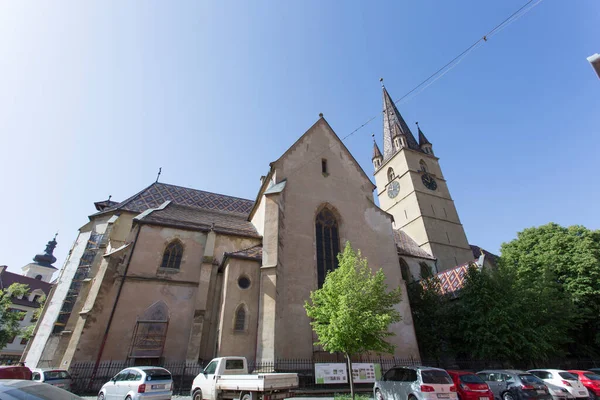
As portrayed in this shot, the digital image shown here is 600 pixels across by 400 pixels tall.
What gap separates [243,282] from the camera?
14508 millimetres

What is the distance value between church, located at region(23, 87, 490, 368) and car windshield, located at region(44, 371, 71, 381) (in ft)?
3.37

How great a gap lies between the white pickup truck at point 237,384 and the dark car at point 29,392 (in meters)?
4.01

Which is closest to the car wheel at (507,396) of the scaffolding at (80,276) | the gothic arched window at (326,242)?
the gothic arched window at (326,242)

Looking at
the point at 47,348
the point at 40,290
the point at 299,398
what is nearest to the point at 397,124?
the point at 299,398

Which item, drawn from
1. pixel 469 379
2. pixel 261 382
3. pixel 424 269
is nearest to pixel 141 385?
pixel 261 382

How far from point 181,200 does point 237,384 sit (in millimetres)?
16569

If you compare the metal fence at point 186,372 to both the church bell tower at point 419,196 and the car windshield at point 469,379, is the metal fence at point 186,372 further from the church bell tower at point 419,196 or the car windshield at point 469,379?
the church bell tower at point 419,196

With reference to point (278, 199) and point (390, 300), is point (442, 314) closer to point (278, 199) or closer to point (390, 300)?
point (390, 300)

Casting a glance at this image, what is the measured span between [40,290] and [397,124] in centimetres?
5628

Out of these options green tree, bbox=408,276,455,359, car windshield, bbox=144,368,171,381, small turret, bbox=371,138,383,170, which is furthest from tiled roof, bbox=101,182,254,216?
small turret, bbox=371,138,383,170

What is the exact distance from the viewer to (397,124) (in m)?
37.6

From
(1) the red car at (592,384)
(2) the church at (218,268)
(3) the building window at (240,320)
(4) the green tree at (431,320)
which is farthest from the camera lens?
(4) the green tree at (431,320)

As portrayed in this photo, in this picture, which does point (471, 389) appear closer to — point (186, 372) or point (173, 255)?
point (186, 372)

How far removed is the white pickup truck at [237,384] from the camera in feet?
22.7
